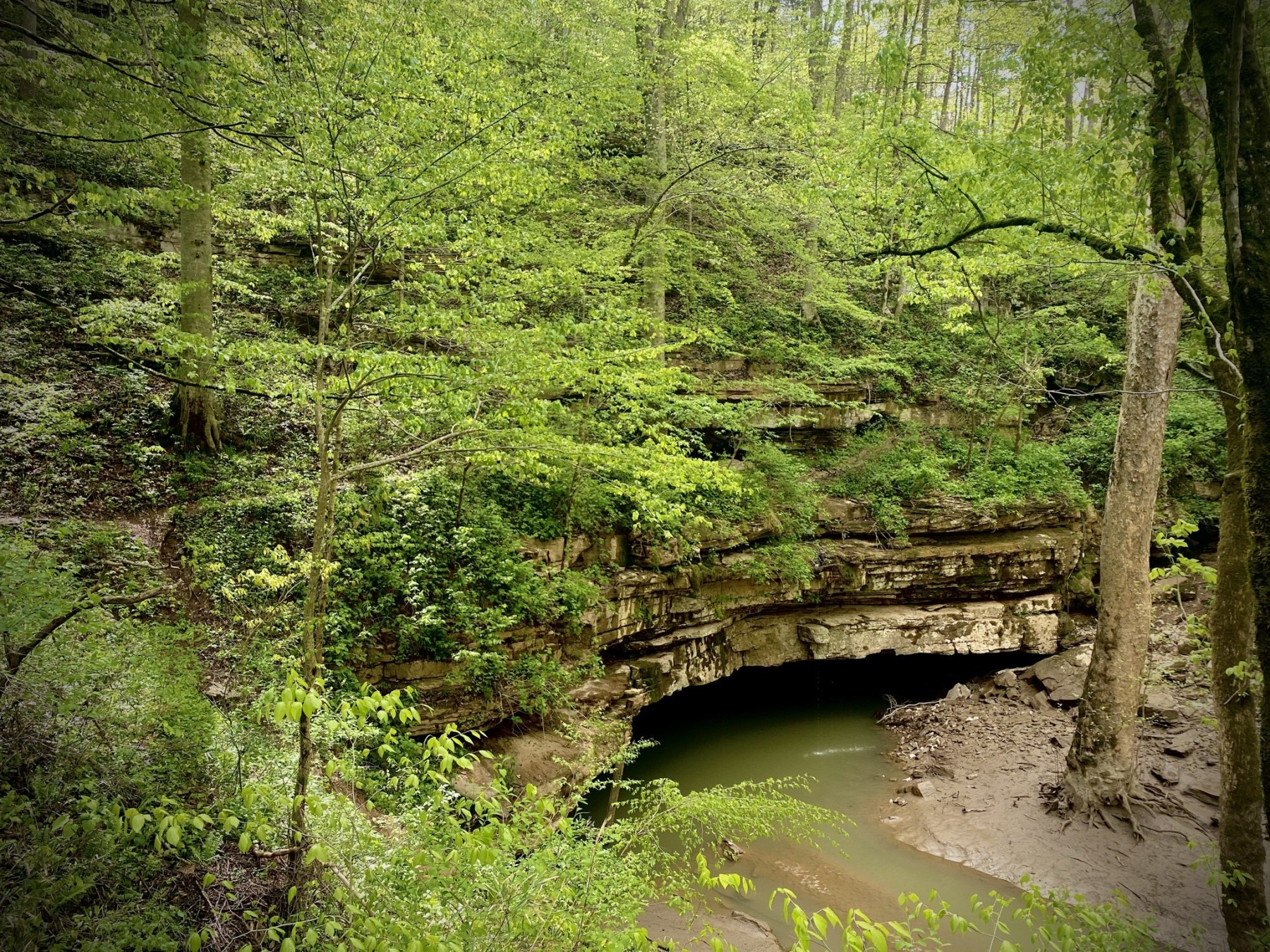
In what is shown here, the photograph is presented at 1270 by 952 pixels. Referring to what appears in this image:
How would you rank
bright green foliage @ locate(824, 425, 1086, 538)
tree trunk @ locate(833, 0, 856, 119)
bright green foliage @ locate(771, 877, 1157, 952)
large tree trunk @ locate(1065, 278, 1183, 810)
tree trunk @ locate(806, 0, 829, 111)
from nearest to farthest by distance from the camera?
bright green foliage @ locate(771, 877, 1157, 952) < large tree trunk @ locate(1065, 278, 1183, 810) < bright green foliage @ locate(824, 425, 1086, 538) < tree trunk @ locate(806, 0, 829, 111) < tree trunk @ locate(833, 0, 856, 119)

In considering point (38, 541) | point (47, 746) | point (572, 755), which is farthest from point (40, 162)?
point (572, 755)

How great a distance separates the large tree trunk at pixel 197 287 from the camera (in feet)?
23.1

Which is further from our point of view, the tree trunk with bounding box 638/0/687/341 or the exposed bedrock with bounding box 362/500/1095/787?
the tree trunk with bounding box 638/0/687/341

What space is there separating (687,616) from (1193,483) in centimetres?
1168

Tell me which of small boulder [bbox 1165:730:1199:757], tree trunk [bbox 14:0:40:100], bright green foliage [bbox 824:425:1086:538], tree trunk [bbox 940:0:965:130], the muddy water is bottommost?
the muddy water

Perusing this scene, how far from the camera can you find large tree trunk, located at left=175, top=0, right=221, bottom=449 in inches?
278

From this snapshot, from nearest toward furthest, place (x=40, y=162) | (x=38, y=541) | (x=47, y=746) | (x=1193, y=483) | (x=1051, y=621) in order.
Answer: (x=47, y=746)
(x=38, y=541)
(x=40, y=162)
(x=1051, y=621)
(x=1193, y=483)

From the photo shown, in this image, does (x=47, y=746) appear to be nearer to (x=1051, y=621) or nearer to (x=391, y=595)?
(x=391, y=595)

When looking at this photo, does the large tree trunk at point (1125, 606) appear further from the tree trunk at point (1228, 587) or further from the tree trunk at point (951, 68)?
the tree trunk at point (951, 68)

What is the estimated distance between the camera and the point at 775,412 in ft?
41.9

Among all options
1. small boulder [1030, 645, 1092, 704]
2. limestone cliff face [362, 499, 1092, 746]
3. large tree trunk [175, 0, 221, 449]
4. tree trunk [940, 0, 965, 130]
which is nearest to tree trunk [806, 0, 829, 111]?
tree trunk [940, 0, 965, 130]

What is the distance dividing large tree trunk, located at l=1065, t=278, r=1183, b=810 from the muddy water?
201 centimetres

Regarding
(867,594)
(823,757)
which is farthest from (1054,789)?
(867,594)

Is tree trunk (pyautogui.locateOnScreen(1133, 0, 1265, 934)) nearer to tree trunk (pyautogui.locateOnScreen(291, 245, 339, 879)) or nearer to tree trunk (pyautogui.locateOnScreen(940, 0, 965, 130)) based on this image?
tree trunk (pyautogui.locateOnScreen(291, 245, 339, 879))
